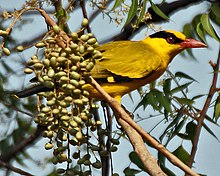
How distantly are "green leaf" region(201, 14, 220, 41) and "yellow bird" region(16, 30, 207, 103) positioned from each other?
503 millimetres

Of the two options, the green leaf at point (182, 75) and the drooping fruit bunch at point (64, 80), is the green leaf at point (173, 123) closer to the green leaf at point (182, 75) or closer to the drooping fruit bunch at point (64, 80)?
the green leaf at point (182, 75)

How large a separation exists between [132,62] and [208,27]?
71 centimetres

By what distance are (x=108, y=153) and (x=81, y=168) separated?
176 millimetres

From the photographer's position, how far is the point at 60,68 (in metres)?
1.80

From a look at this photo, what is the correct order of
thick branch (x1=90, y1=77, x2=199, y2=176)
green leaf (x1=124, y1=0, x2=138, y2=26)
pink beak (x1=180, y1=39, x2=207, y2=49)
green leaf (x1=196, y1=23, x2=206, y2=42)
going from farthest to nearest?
pink beak (x1=180, y1=39, x2=207, y2=49) → green leaf (x1=196, y1=23, x2=206, y2=42) → green leaf (x1=124, y1=0, x2=138, y2=26) → thick branch (x1=90, y1=77, x2=199, y2=176)

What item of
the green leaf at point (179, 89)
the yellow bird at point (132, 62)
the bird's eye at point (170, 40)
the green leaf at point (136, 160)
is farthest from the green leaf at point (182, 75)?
the bird's eye at point (170, 40)

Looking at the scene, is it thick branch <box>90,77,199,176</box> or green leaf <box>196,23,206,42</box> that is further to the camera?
green leaf <box>196,23,206,42</box>

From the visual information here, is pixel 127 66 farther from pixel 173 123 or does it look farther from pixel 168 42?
pixel 168 42

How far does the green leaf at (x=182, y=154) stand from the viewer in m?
2.74

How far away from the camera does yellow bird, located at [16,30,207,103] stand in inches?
112

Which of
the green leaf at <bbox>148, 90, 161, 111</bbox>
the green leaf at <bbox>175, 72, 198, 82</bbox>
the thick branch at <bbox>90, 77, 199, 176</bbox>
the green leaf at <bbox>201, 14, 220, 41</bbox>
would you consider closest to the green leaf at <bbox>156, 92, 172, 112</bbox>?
the green leaf at <bbox>148, 90, 161, 111</bbox>

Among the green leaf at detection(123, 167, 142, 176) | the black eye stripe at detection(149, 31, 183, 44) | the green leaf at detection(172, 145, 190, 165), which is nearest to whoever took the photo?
the green leaf at detection(123, 167, 142, 176)

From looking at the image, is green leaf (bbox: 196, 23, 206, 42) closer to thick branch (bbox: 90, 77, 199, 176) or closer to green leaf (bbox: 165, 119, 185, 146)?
green leaf (bbox: 165, 119, 185, 146)

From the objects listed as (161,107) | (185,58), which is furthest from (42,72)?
(185,58)
